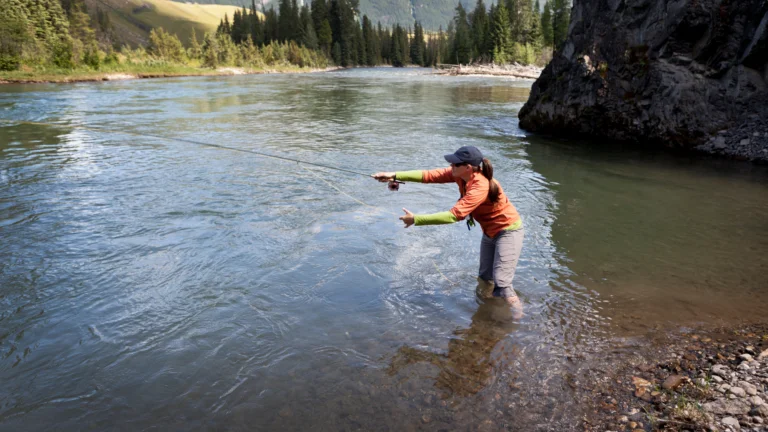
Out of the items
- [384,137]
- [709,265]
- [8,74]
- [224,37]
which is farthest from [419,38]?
[709,265]

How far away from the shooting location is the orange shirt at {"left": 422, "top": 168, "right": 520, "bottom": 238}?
5.46 m

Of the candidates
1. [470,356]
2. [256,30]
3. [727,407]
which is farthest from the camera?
[256,30]

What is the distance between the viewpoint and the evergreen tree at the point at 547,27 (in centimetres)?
9800

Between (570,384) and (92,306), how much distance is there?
5820mm

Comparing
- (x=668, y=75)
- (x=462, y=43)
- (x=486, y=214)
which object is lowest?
(x=486, y=214)

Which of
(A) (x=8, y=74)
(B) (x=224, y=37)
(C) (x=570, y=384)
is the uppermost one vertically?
(B) (x=224, y=37)

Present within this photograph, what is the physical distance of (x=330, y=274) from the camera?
284 inches

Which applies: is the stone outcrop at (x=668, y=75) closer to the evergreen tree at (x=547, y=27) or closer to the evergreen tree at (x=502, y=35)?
the evergreen tree at (x=502, y=35)

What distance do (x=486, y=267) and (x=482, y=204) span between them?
1034 millimetres

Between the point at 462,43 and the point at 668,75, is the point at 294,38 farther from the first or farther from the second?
the point at 668,75

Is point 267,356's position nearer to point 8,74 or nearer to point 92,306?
point 92,306

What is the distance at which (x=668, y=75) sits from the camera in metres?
15.4

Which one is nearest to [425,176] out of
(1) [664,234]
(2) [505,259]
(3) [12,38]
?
(2) [505,259]

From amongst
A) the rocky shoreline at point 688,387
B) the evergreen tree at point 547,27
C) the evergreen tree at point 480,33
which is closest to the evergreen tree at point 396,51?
the evergreen tree at point 480,33
